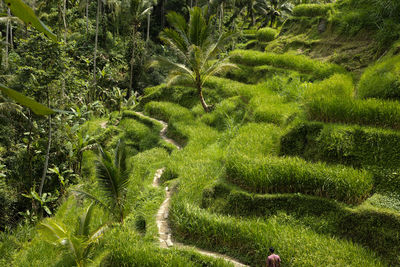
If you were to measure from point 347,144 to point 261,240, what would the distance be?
255 centimetres

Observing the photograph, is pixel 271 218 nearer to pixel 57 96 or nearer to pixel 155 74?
pixel 57 96

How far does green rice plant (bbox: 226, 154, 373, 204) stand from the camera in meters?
5.03

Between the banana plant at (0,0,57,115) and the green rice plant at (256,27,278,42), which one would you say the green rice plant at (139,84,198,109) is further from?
the banana plant at (0,0,57,115)

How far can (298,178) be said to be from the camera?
5.48 meters

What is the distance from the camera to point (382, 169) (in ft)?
17.3

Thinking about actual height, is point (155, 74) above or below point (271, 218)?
above

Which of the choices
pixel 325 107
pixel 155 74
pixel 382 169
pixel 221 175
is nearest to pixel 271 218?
pixel 221 175

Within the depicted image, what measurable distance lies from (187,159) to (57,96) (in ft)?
17.5

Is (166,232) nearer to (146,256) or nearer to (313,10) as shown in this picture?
(146,256)

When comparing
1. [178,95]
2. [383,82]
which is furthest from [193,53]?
[383,82]

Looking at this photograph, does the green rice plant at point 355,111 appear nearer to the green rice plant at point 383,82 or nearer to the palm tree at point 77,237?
the green rice plant at point 383,82

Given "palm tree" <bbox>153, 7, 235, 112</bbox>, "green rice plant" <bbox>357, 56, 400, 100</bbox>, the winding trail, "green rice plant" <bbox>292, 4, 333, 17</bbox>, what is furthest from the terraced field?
"green rice plant" <bbox>292, 4, 333, 17</bbox>

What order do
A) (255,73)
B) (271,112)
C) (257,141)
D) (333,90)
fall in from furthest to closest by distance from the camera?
(255,73), (271,112), (257,141), (333,90)

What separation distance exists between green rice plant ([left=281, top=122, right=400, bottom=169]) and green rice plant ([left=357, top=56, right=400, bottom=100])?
1173 mm
